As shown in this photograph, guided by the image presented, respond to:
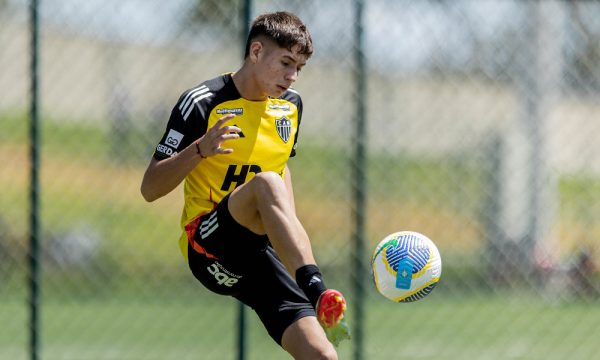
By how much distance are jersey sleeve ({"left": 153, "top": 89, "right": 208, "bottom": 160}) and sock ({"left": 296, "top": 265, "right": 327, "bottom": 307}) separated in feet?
3.28

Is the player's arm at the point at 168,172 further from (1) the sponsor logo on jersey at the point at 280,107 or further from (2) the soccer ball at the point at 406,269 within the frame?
(2) the soccer ball at the point at 406,269

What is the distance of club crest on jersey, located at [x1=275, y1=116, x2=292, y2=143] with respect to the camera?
18.6 ft

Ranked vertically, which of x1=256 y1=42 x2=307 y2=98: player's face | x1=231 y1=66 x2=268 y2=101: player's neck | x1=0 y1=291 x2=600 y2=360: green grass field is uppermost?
x1=256 y1=42 x2=307 y2=98: player's face

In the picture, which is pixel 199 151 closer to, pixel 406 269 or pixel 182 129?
pixel 182 129

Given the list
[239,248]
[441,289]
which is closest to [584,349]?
[441,289]

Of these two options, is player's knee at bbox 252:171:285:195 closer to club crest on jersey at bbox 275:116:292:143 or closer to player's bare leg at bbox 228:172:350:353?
player's bare leg at bbox 228:172:350:353

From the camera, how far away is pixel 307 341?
5238 millimetres

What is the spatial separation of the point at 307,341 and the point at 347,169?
317 cm

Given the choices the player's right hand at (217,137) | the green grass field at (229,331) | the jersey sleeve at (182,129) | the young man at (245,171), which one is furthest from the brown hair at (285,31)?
the green grass field at (229,331)

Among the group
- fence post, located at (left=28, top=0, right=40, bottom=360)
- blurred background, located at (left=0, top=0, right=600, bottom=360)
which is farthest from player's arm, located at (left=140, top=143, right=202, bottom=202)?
blurred background, located at (left=0, top=0, right=600, bottom=360)

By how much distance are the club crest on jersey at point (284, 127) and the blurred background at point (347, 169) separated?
1926mm

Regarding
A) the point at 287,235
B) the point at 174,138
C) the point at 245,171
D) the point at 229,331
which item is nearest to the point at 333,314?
the point at 287,235

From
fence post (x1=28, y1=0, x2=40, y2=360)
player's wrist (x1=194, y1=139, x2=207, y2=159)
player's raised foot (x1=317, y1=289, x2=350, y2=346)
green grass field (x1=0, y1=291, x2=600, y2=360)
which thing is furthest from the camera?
green grass field (x1=0, y1=291, x2=600, y2=360)

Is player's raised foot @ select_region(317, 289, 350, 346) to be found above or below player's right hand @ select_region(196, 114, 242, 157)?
below
